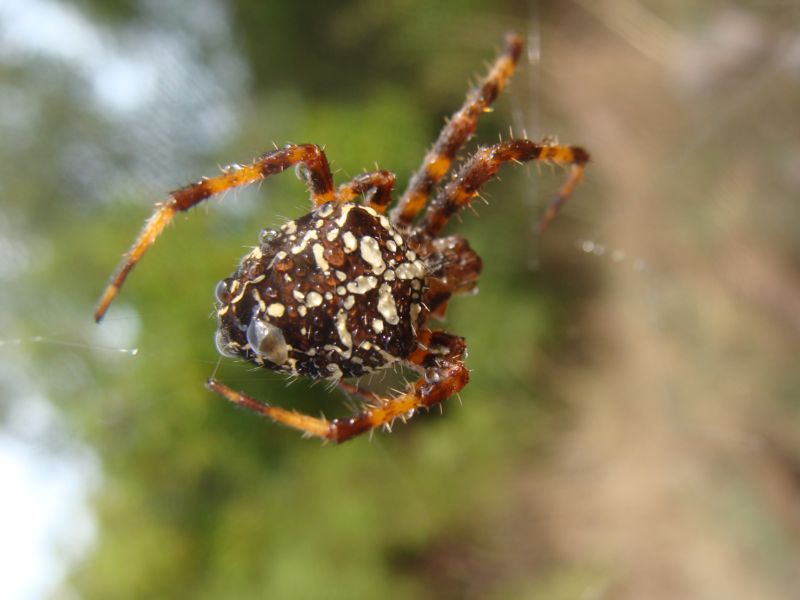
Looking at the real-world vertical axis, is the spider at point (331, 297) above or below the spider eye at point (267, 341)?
above

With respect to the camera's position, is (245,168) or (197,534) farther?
(197,534)

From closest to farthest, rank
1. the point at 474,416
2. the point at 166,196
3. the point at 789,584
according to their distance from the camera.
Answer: the point at 166,196 → the point at 789,584 → the point at 474,416

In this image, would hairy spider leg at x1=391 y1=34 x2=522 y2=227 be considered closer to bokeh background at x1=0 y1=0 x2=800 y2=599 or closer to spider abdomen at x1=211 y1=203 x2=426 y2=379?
spider abdomen at x1=211 y1=203 x2=426 y2=379

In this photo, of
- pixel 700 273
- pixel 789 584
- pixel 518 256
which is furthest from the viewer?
pixel 518 256

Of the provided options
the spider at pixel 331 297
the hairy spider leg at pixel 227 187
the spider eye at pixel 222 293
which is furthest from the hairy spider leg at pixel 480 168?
the spider eye at pixel 222 293

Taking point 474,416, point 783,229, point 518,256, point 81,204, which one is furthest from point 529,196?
point 81,204

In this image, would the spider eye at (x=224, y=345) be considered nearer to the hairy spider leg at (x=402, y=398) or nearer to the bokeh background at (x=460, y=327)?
the hairy spider leg at (x=402, y=398)

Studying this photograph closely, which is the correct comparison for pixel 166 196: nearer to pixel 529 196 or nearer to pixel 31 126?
pixel 529 196
